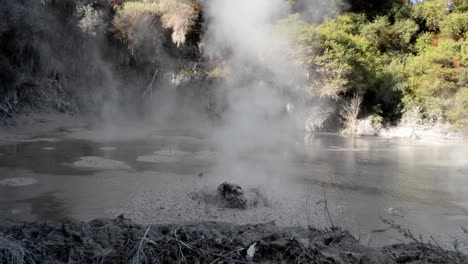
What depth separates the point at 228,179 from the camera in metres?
9.01

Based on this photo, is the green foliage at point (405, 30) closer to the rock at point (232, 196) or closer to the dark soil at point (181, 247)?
the rock at point (232, 196)

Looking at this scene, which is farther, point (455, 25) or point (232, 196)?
point (455, 25)

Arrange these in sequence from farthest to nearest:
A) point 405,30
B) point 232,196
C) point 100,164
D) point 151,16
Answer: point 405,30 → point 151,16 → point 100,164 → point 232,196

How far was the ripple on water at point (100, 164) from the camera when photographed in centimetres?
985

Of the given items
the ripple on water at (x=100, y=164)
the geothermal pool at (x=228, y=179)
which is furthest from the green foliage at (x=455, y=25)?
the ripple on water at (x=100, y=164)

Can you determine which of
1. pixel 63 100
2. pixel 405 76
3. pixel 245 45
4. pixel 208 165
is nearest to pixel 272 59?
pixel 245 45

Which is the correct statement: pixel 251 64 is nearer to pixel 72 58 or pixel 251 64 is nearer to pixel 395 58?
pixel 72 58

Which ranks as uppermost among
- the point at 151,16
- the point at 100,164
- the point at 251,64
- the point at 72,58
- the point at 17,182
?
the point at 151,16

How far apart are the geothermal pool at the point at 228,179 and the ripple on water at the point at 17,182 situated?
2 cm

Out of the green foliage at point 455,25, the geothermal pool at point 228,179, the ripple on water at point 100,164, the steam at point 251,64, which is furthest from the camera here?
the green foliage at point 455,25

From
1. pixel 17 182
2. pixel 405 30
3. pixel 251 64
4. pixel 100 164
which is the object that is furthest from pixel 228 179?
pixel 405 30

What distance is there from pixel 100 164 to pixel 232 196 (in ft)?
13.7

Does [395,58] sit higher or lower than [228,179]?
higher

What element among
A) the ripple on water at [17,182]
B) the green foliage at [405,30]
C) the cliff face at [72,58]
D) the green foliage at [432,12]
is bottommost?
the ripple on water at [17,182]
